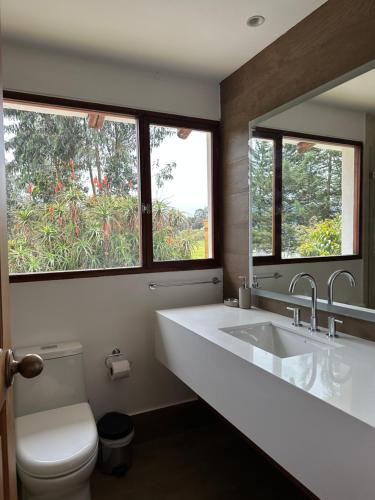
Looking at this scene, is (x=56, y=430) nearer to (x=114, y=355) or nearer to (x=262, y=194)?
(x=114, y=355)

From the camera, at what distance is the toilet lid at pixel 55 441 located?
4.83 feet

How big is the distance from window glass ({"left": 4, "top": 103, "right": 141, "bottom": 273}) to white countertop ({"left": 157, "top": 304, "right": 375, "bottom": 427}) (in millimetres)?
763

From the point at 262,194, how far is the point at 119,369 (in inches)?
56.2

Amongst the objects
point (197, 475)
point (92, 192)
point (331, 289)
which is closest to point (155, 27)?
point (92, 192)

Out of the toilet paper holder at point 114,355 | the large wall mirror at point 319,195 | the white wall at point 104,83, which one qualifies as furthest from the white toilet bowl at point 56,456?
the white wall at point 104,83

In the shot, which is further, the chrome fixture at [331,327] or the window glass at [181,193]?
the window glass at [181,193]

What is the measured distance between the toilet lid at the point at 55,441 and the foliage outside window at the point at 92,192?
2.73ft

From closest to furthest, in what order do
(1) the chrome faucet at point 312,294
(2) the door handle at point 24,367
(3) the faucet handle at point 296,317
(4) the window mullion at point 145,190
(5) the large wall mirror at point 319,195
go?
(2) the door handle at point 24,367
(5) the large wall mirror at point 319,195
(1) the chrome faucet at point 312,294
(3) the faucet handle at point 296,317
(4) the window mullion at point 145,190

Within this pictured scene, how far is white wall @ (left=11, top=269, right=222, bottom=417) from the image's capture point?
2.06 m

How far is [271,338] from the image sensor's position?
1.90 metres

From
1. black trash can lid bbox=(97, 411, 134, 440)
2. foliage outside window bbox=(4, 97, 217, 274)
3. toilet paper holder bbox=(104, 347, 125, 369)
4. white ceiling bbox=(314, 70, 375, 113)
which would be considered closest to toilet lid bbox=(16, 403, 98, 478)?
black trash can lid bbox=(97, 411, 134, 440)

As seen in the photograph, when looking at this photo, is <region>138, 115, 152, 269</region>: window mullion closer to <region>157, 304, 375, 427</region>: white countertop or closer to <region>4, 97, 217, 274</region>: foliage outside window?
<region>4, 97, 217, 274</region>: foliage outside window

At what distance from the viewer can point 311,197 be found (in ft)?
6.21

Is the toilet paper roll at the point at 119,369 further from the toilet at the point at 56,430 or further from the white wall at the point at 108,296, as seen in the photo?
the toilet at the point at 56,430
